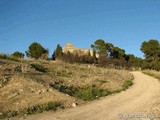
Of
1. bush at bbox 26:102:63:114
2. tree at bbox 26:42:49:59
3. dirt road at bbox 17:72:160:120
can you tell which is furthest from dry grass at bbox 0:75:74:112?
tree at bbox 26:42:49:59

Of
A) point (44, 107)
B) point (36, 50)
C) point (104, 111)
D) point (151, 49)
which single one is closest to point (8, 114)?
point (44, 107)

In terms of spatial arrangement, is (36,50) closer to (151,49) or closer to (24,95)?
(151,49)

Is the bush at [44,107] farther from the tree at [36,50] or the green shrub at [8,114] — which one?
the tree at [36,50]

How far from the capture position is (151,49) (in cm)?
7725

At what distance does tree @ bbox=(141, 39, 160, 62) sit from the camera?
76.9m

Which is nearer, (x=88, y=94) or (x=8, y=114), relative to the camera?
(x=8, y=114)

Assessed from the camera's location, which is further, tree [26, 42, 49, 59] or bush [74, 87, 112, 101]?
tree [26, 42, 49, 59]

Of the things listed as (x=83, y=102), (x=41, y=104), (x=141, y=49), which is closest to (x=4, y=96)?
(x=41, y=104)

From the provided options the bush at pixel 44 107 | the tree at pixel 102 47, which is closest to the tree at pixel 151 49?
the tree at pixel 102 47

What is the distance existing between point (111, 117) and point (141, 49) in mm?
71386

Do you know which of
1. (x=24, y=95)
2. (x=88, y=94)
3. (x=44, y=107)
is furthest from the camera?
(x=88, y=94)

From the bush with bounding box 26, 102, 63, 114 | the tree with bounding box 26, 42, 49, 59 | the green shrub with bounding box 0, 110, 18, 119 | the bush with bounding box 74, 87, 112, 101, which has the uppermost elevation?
the tree with bounding box 26, 42, 49, 59

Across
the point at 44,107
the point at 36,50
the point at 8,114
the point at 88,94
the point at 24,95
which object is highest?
the point at 36,50

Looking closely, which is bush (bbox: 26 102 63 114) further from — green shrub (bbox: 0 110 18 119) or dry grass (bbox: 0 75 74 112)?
green shrub (bbox: 0 110 18 119)
